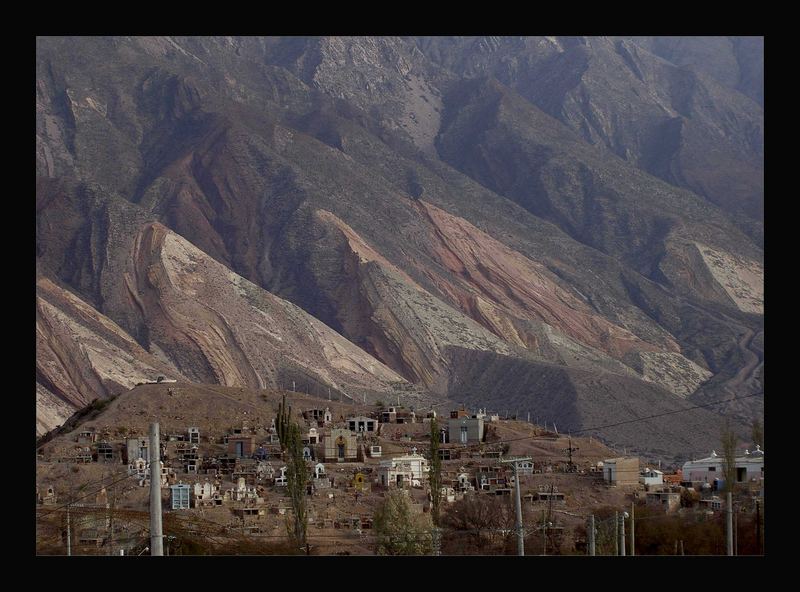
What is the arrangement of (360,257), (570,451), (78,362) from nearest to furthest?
(570,451) → (78,362) → (360,257)

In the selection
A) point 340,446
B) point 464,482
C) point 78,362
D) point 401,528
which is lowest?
point 401,528

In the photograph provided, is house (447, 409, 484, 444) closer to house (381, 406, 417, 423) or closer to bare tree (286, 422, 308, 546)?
house (381, 406, 417, 423)

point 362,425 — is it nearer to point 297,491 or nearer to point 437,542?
point 297,491

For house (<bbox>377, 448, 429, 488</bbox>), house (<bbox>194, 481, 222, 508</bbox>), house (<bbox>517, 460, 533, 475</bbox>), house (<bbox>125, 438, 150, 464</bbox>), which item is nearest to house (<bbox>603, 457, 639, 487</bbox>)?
house (<bbox>517, 460, 533, 475</bbox>)

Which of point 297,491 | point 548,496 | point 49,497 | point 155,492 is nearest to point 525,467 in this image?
point 548,496

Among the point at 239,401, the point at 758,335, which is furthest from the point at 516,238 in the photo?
the point at 239,401

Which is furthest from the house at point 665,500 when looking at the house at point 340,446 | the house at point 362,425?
the house at point 362,425
